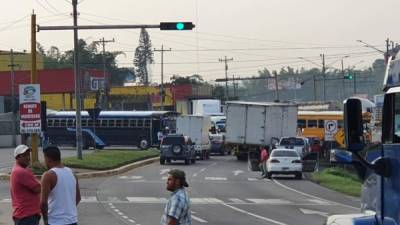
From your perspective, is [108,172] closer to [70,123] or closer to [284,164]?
[284,164]

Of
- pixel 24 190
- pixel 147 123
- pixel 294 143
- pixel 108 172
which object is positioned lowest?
pixel 108 172

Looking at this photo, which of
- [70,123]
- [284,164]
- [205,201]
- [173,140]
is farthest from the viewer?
[70,123]

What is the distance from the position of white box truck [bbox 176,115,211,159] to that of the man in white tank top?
4965 centimetres

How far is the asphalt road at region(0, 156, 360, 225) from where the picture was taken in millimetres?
19984

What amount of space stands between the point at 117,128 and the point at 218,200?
43.3 metres

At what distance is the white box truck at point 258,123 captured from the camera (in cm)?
5441

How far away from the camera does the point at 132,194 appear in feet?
91.4

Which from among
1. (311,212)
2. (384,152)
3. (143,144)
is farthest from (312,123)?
(384,152)

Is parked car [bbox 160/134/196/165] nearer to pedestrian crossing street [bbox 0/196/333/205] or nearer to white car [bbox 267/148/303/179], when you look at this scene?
white car [bbox 267/148/303/179]

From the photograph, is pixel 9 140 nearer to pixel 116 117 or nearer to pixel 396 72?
pixel 116 117

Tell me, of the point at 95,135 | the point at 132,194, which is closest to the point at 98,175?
the point at 132,194

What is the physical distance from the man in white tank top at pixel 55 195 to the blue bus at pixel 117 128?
58.5 meters

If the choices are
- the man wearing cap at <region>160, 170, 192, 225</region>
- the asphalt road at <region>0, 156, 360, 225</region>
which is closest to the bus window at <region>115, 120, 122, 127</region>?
the asphalt road at <region>0, 156, 360, 225</region>

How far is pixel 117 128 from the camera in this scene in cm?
6844
